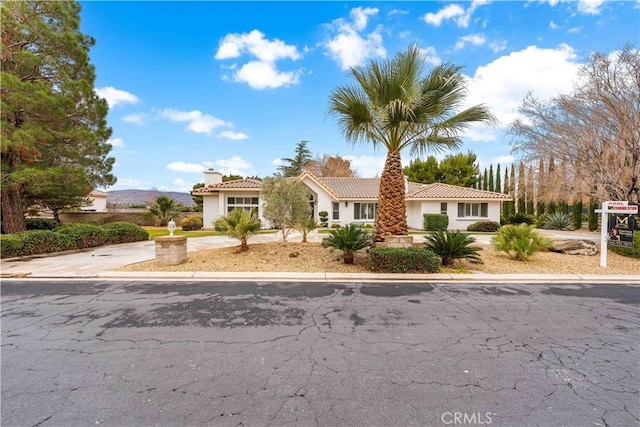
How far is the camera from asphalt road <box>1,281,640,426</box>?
2.62 metres

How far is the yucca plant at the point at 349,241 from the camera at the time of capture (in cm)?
898

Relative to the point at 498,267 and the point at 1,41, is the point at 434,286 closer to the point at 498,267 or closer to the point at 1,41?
the point at 498,267

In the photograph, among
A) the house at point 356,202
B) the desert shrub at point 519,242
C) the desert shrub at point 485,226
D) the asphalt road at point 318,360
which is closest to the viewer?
the asphalt road at point 318,360

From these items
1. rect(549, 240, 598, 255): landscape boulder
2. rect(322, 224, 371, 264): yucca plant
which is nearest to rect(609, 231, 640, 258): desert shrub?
rect(549, 240, 598, 255): landscape boulder

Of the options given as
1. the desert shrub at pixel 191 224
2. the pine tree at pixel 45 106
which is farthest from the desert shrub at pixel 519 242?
the desert shrub at pixel 191 224

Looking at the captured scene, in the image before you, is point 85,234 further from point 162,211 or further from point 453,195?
point 453,195

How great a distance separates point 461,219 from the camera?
918 inches

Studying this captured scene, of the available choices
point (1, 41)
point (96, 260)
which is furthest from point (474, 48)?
point (1, 41)

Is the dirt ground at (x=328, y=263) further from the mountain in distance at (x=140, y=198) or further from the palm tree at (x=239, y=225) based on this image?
the mountain in distance at (x=140, y=198)

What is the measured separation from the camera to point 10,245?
33.3ft

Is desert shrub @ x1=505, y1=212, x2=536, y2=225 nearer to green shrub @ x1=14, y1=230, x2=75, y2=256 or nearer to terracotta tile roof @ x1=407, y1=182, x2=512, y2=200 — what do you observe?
terracotta tile roof @ x1=407, y1=182, x2=512, y2=200

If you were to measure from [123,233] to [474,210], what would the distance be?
85.2 ft

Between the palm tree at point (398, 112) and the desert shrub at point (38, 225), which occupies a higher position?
the palm tree at point (398, 112)

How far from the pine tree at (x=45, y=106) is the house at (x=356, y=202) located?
9648 mm
